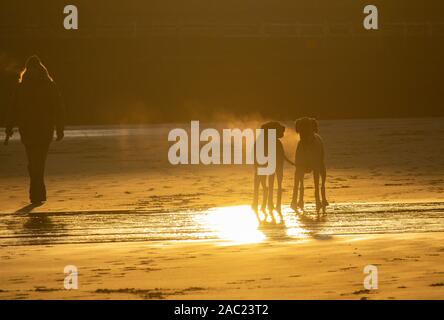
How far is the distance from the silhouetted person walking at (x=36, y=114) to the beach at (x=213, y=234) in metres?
0.72

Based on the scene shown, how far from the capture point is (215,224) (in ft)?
45.5

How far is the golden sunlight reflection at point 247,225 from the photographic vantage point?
41.3ft

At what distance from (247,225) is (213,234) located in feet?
2.92

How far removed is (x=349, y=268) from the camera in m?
10.3

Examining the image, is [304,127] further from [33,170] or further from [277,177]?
[33,170]

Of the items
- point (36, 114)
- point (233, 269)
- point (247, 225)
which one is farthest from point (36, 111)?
point (233, 269)

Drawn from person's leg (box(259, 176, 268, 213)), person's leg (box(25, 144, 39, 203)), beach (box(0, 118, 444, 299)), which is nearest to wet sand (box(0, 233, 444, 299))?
beach (box(0, 118, 444, 299))

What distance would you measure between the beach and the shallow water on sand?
0.01 meters

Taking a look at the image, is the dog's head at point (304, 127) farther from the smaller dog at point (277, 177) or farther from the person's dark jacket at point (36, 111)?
the person's dark jacket at point (36, 111)

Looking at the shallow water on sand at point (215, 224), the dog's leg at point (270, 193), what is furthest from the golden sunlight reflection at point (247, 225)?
the dog's leg at point (270, 193)

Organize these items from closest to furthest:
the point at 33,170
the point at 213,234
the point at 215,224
Result: 1. the point at 213,234
2. the point at 215,224
3. the point at 33,170

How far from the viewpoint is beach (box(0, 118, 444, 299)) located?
9.58m

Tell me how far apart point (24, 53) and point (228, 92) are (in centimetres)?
890

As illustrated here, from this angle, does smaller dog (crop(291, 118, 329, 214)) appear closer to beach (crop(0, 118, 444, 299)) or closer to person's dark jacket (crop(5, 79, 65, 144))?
beach (crop(0, 118, 444, 299))
